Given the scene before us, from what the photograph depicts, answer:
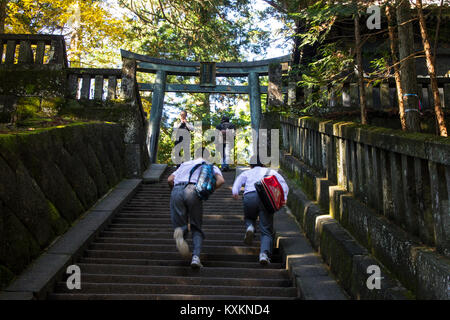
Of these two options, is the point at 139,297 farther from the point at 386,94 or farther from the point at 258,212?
the point at 386,94

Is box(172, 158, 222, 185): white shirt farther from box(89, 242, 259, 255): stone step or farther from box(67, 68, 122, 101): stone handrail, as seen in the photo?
box(67, 68, 122, 101): stone handrail

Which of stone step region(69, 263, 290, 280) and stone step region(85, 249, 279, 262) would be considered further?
stone step region(85, 249, 279, 262)

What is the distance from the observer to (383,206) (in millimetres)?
3252

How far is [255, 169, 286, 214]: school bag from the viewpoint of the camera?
174 inches

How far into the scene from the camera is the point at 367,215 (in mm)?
3328

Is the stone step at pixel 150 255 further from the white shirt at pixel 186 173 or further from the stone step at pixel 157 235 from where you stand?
the white shirt at pixel 186 173

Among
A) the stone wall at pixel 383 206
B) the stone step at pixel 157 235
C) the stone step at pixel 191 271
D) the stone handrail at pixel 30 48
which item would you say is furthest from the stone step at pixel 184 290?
the stone handrail at pixel 30 48

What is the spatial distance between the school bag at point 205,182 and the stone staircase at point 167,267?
815mm

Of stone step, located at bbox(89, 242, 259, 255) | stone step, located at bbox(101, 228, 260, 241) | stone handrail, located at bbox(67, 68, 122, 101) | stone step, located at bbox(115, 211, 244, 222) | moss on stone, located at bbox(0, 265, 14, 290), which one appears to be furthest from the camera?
stone handrail, located at bbox(67, 68, 122, 101)

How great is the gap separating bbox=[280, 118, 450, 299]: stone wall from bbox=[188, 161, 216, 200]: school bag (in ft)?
4.14

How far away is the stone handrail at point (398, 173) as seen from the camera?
2.34 m

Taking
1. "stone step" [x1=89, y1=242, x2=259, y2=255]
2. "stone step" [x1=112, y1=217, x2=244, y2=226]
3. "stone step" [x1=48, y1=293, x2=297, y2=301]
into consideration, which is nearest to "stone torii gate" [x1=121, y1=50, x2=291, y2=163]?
"stone step" [x1=112, y1=217, x2=244, y2=226]

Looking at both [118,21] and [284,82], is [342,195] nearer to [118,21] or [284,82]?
[284,82]

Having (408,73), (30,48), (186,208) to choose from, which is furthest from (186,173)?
(30,48)
